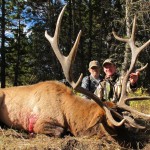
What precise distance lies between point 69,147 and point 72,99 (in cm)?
104

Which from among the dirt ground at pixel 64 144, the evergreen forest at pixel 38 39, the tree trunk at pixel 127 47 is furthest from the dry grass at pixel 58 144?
the evergreen forest at pixel 38 39

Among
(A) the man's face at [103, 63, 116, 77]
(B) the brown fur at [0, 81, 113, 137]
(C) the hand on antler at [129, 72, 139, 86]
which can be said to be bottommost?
(B) the brown fur at [0, 81, 113, 137]

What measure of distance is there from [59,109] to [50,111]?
158 mm

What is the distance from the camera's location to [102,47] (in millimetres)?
35094

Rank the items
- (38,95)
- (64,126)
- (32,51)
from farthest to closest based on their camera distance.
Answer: (32,51), (38,95), (64,126)

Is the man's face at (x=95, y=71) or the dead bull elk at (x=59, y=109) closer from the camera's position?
the dead bull elk at (x=59, y=109)

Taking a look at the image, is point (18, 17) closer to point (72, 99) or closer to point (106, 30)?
point (106, 30)

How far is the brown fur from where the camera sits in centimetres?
584

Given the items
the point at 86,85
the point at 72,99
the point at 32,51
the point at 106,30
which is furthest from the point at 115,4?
the point at 72,99

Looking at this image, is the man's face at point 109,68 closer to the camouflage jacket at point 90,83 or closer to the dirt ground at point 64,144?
the camouflage jacket at point 90,83

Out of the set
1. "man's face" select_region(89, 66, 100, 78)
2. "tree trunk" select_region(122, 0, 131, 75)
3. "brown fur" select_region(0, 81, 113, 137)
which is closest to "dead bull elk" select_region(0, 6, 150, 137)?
"brown fur" select_region(0, 81, 113, 137)

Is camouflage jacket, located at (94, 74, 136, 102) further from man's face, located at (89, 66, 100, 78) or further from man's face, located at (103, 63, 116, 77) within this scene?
man's face, located at (89, 66, 100, 78)

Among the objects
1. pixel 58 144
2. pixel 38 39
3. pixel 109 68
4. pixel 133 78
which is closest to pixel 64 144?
pixel 58 144

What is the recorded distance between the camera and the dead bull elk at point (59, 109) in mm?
5652
